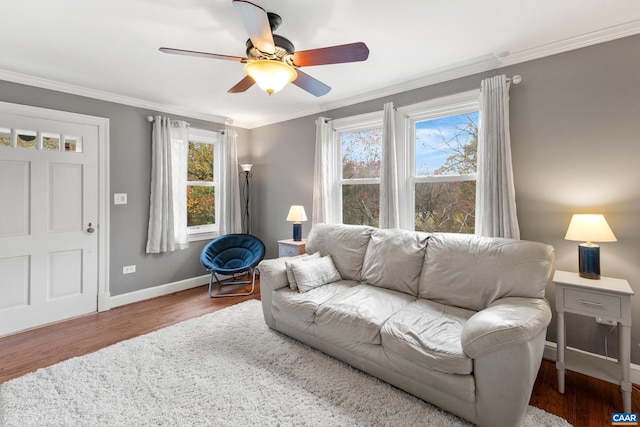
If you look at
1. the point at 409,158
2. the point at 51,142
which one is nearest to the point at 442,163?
the point at 409,158

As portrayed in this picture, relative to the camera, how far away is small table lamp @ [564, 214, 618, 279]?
193 centimetres

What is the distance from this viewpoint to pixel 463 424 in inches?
64.6

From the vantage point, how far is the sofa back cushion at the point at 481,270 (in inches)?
80.0

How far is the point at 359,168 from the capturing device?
370 centimetres

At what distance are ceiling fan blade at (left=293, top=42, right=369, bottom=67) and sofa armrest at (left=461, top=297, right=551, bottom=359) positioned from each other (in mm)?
1721

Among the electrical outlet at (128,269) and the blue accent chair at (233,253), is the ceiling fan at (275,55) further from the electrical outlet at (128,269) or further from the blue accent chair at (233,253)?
the electrical outlet at (128,269)

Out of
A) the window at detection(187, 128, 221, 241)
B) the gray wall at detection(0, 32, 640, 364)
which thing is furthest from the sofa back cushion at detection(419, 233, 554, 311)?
the window at detection(187, 128, 221, 241)

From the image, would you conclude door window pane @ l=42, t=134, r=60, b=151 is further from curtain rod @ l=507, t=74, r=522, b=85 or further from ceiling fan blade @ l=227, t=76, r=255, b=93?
curtain rod @ l=507, t=74, r=522, b=85

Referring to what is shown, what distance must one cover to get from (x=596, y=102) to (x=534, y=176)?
65cm

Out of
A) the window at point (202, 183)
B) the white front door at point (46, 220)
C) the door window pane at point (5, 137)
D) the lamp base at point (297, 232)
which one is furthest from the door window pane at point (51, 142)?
the lamp base at point (297, 232)

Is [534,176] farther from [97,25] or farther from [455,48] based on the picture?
[97,25]

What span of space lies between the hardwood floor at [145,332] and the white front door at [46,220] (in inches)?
10.0

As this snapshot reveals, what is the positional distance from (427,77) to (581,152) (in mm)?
1484

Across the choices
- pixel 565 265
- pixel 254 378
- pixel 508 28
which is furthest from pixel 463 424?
pixel 508 28
